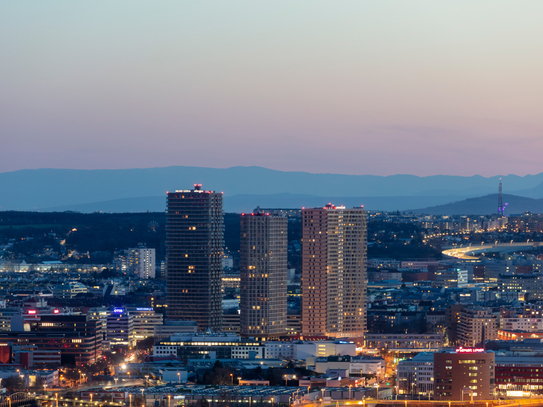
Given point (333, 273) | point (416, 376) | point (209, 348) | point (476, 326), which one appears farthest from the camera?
point (333, 273)

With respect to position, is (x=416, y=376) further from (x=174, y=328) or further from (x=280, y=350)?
(x=174, y=328)

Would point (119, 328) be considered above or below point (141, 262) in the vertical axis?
below

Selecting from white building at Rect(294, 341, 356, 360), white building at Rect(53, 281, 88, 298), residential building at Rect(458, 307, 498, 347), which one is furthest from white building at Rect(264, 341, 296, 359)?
white building at Rect(53, 281, 88, 298)

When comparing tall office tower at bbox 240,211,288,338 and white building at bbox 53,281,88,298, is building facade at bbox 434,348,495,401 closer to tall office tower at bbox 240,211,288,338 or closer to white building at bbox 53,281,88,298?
tall office tower at bbox 240,211,288,338

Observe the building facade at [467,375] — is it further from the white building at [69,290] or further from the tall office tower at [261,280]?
the white building at [69,290]

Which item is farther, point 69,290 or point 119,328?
point 69,290

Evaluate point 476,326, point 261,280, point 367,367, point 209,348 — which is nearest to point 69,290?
point 261,280

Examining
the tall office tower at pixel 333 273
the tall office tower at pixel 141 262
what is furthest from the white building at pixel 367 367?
the tall office tower at pixel 141 262
